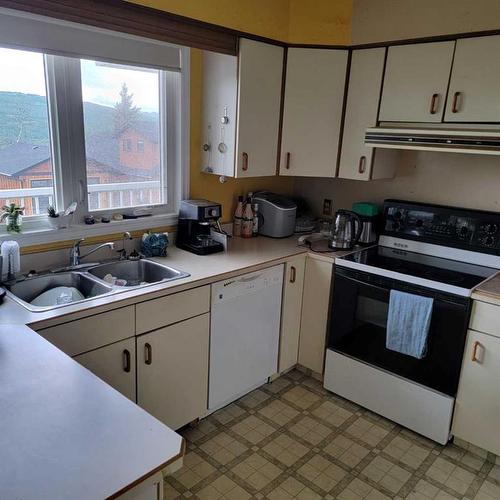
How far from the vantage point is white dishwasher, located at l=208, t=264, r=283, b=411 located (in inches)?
90.4

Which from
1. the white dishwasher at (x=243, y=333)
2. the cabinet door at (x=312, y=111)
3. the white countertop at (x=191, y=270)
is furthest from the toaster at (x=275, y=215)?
the white dishwasher at (x=243, y=333)

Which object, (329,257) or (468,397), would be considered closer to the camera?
(468,397)

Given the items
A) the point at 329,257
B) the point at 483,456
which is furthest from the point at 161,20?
the point at 483,456

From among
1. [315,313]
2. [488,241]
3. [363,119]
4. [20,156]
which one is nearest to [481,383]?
[488,241]

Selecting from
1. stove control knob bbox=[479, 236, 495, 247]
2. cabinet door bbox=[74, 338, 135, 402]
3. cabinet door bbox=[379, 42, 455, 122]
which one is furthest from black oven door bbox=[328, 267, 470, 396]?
cabinet door bbox=[74, 338, 135, 402]

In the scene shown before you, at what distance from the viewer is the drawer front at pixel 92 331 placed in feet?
5.44

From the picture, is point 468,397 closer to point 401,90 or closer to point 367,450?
point 367,450

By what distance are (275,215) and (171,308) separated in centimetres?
113

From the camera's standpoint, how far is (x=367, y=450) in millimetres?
2266

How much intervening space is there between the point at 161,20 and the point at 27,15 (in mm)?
588

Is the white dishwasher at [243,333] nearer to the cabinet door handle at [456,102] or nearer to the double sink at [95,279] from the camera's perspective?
the double sink at [95,279]

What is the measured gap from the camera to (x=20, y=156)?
205 centimetres

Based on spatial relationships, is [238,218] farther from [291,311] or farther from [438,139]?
[438,139]

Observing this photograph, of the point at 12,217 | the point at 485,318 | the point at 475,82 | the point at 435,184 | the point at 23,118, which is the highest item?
the point at 475,82
